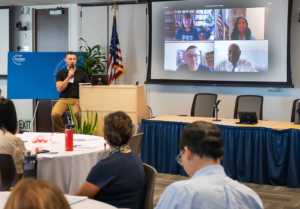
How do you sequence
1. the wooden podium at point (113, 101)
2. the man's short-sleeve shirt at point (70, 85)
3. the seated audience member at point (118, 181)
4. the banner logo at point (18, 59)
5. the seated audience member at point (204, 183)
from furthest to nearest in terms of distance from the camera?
the banner logo at point (18, 59) → the man's short-sleeve shirt at point (70, 85) → the wooden podium at point (113, 101) → the seated audience member at point (118, 181) → the seated audience member at point (204, 183)

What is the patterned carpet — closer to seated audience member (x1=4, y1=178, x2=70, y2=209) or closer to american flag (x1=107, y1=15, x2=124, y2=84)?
american flag (x1=107, y1=15, x2=124, y2=84)

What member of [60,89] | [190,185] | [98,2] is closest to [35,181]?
[190,185]

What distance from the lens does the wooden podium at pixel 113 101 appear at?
208 inches

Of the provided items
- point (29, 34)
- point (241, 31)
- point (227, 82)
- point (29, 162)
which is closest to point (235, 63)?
point (227, 82)

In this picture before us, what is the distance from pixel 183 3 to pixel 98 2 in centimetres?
192

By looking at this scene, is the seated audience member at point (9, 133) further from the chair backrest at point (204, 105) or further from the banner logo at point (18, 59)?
the banner logo at point (18, 59)

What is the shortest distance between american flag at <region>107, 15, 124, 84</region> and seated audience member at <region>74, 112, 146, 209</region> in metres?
5.05

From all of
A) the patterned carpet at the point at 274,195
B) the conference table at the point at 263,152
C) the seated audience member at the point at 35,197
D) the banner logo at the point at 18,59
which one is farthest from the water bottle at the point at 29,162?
the banner logo at the point at 18,59

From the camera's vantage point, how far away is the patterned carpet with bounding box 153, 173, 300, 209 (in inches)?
147

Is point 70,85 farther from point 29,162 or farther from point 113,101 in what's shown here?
point 29,162

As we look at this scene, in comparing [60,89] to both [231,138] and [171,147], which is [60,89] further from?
[231,138]

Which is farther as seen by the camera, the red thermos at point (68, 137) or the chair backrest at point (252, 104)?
the chair backrest at point (252, 104)

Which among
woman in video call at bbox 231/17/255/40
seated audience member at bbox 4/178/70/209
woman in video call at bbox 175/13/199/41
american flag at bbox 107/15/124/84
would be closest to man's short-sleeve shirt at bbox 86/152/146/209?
seated audience member at bbox 4/178/70/209

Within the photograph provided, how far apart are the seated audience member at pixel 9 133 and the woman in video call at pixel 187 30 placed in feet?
14.9
